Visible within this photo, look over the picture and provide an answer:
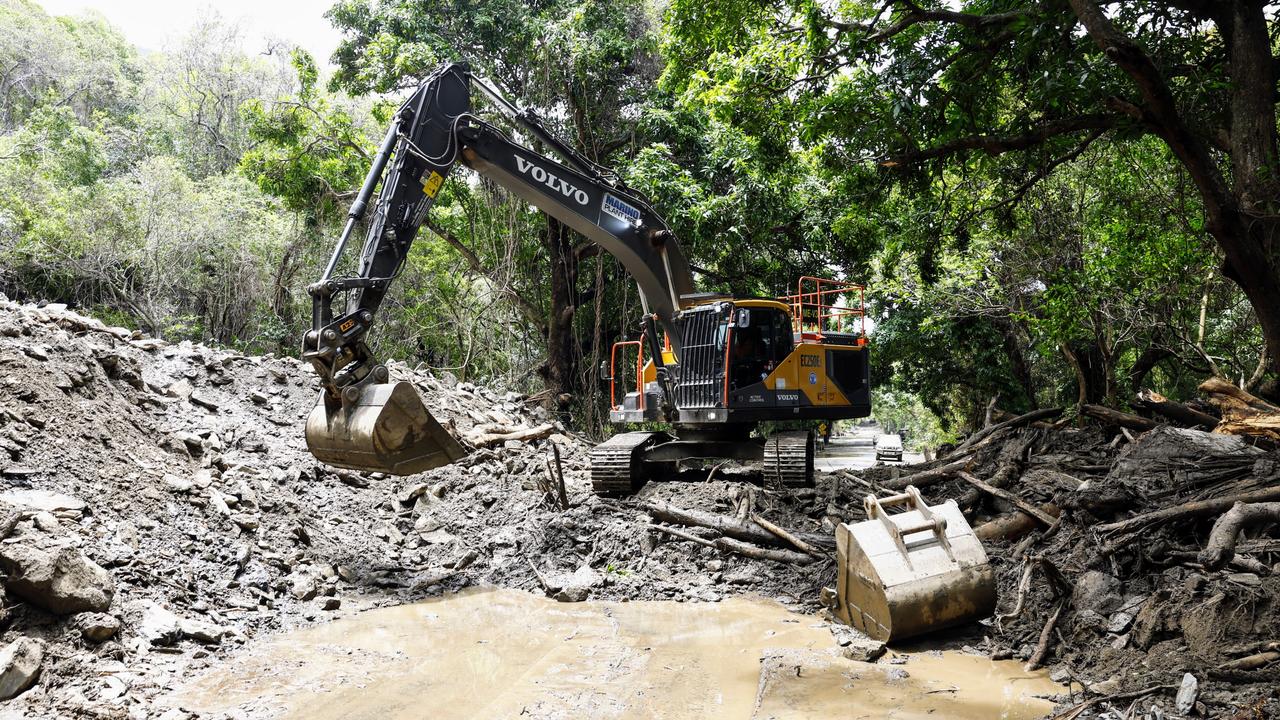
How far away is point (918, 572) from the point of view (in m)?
5.63

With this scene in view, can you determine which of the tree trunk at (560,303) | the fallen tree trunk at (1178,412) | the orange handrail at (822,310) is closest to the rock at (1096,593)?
the fallen tree trunk at (1178,412)

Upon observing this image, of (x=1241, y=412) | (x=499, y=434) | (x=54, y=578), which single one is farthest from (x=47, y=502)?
(x=1241, y=412)

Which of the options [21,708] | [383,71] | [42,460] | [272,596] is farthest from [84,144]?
[21,708]

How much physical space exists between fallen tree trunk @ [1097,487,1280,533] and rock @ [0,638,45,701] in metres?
6.92

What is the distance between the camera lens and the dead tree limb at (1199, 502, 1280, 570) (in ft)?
17.0

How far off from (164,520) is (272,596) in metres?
1.15

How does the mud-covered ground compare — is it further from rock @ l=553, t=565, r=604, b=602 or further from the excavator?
the excavator

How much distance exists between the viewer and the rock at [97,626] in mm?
5297

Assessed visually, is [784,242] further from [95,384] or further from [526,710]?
[526,710]

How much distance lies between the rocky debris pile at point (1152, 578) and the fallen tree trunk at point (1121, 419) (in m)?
1.32

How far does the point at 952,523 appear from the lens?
19.2 feet

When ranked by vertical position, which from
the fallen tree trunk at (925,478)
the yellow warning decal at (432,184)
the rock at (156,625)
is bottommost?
the rock at (156,625)

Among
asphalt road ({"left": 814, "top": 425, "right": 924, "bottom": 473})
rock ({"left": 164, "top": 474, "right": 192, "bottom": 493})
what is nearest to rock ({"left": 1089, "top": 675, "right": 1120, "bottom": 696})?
rock ({"left": 164, "top": 474, "right": 192, "bottom": 493})

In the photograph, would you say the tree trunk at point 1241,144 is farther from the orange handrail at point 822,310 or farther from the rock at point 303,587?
the rock at point 303,587
